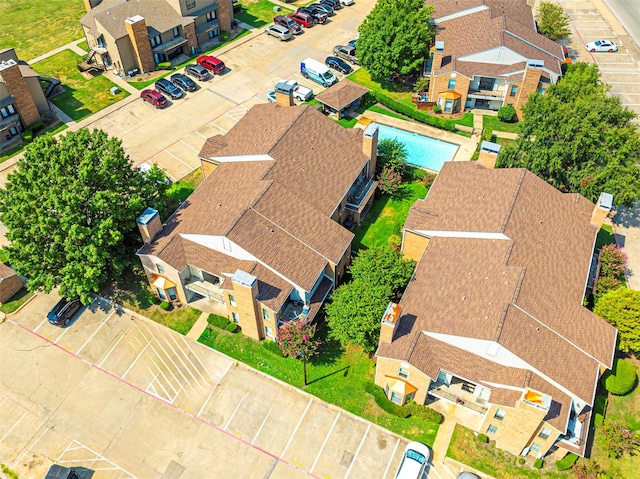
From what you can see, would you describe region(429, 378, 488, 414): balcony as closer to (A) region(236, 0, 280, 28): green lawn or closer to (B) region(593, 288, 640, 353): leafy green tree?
(B) region(593, 288, 640, 353): leafy green tree

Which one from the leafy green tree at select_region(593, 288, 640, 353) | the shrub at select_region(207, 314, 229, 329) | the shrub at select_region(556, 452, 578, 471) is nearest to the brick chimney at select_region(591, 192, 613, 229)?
the leafy green tree at select_region(593, 288, 640, 353)

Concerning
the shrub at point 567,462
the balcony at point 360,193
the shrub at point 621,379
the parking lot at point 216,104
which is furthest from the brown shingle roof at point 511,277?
the parking lot at point 216,104

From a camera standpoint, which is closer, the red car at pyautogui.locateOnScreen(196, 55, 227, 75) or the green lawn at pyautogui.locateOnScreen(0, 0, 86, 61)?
the red car at pyautogui.locateOnScreen(196, 55, 227, 75)

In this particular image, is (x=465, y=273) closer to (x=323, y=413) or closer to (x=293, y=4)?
(x=323, y=413)

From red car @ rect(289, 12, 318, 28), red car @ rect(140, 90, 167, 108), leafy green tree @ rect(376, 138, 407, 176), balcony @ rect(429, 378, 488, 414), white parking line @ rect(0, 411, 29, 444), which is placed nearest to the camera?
balcony @ rect(429, 378, 488, 414)

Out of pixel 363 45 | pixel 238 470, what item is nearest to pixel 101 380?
pixel 238 470

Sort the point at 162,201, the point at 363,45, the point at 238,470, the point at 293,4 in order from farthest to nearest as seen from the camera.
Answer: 1. the point at 293,4
2. the point at 363,45
3. the point at 162,201
4. the point at 238,470

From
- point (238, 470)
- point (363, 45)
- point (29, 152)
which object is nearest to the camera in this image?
point (238, 470)
